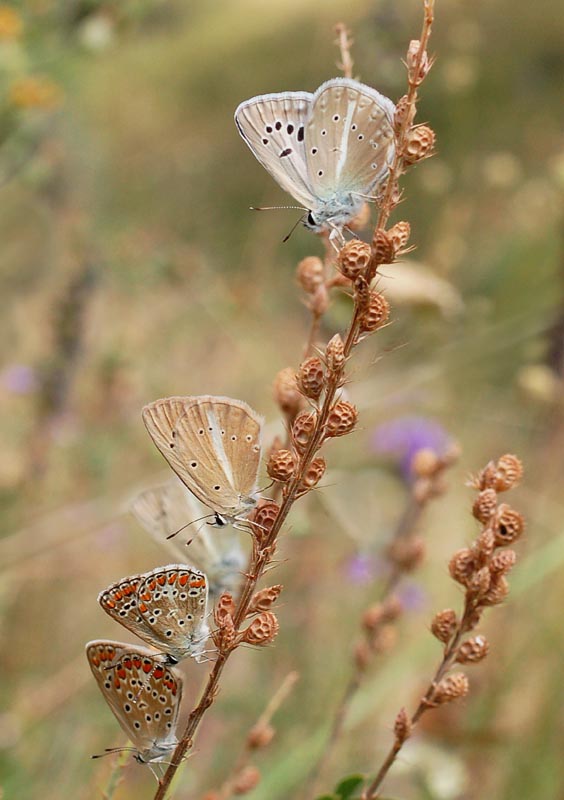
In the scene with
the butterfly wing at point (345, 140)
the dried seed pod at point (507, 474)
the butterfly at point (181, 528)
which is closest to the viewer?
the dried seed pod at point (507, 474)

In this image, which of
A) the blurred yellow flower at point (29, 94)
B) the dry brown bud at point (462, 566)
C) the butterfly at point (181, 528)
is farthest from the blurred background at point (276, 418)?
the dry brown bud at point (462, 566)

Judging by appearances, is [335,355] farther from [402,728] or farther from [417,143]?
[402,728]

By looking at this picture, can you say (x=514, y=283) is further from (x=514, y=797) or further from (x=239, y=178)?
(x=239, y=178)

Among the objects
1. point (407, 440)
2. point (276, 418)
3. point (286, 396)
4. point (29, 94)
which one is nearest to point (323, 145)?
point (286, 396)

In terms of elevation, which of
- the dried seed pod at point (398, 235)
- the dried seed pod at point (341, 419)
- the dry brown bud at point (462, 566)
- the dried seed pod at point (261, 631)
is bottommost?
the dried seed pod at point (261, 631)

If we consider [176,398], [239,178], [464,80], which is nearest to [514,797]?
[176,398]

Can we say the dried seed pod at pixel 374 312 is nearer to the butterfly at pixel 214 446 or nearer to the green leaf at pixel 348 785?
the butterfly at pixel 214 446

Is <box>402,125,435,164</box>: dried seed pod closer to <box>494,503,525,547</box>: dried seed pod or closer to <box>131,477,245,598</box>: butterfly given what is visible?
<box>494,503,525,547</box>: dried seed pod
